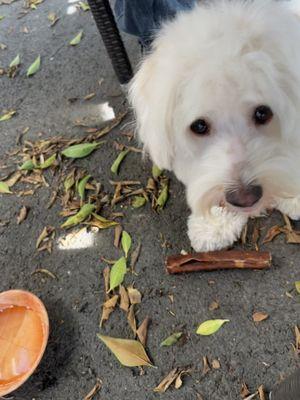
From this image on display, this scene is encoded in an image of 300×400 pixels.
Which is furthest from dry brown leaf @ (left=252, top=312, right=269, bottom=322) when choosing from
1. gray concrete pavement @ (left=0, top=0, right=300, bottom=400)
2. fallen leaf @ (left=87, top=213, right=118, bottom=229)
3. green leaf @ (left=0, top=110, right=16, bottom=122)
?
green leaf @ (left=0, top=110, right=16, bottom=122)

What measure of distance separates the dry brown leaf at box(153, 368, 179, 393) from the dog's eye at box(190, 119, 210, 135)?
99cm

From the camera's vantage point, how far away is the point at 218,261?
2021mm

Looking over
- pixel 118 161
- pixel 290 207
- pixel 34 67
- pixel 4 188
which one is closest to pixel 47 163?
pixel 4 188

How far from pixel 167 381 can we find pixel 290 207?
0.94 metres

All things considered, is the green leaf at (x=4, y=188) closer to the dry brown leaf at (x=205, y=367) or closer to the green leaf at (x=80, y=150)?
the green leaf at (x=80, y=150)

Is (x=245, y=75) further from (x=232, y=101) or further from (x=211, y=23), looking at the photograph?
(x=211, y=23)

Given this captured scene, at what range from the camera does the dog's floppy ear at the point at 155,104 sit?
143 centimetres

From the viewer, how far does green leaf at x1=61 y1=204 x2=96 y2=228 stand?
2.37m

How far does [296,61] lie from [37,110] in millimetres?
2027

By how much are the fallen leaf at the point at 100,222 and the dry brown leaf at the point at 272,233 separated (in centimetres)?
76

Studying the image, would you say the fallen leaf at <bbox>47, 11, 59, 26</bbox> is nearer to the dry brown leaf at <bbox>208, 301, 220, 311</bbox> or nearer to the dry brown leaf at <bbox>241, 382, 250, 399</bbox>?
the dry brown leaf at <bbox>208, 301, 220, 311</bbox>

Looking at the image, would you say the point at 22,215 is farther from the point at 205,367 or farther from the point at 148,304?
the point at 205,367

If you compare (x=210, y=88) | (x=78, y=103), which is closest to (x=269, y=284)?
(x=210, y=88)

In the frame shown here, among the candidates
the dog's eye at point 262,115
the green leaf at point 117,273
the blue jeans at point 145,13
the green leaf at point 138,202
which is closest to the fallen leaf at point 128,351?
the green leaf at point 117,273
